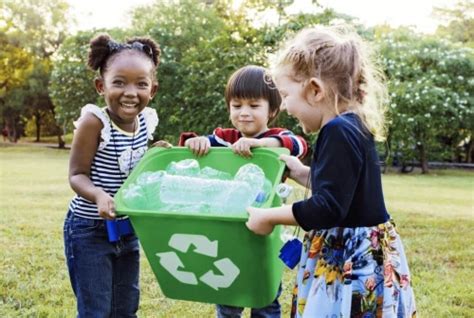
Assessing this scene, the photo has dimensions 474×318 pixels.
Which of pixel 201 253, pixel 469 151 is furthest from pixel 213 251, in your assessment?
pixel 469 151

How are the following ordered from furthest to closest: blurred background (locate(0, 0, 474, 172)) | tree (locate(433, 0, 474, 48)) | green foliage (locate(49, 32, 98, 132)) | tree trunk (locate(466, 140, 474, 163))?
tree (locate(433, 0, 474, 48)), green foliage (locate(49, 32, 98, 132)), tree trunk (locate(466, 140, 474, 163)), blurred background (locate(0, 0, 474, 172))

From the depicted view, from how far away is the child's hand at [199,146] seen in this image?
7.36 ft

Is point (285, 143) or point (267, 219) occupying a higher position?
point (285, 143)

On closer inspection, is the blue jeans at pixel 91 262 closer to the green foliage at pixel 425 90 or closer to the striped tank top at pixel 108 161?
the striped tank top at pixel 108 161

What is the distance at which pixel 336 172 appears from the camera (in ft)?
5.55

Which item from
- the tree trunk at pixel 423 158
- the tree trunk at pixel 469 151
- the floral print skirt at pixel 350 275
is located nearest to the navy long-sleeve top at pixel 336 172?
the floral print skirt at pixel 350 275

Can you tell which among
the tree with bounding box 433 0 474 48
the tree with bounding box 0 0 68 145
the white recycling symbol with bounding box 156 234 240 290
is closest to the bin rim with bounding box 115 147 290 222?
the white recycling symbol with bounding box 156 234 240 290

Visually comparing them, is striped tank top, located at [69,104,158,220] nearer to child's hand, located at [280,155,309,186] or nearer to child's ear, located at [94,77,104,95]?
child's ear, located at [94,77,104,95]

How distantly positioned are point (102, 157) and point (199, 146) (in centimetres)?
36

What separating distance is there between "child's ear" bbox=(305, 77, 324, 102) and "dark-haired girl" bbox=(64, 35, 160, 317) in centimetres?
69

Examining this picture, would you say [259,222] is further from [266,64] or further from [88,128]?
[266,64]

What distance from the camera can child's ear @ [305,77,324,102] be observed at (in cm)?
179

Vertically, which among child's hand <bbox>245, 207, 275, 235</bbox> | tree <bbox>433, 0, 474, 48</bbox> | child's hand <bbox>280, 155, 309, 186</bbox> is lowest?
child's hand <bbox>245, 207, 275, 235</bbox>

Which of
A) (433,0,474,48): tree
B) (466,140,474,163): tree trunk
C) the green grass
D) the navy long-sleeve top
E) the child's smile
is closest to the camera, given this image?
the navy long-sleeve top
